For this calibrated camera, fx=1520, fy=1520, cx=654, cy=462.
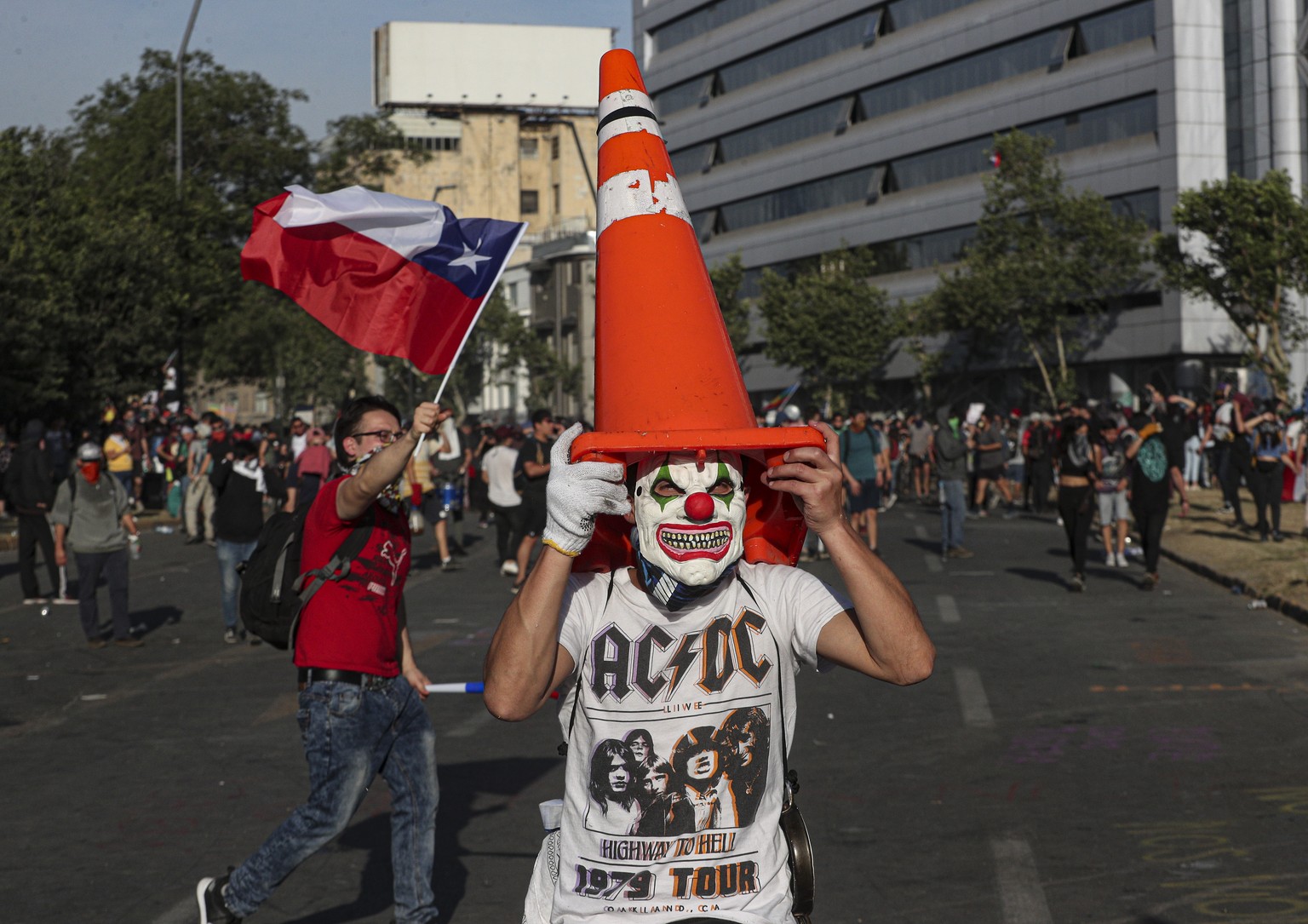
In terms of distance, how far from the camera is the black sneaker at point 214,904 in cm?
488

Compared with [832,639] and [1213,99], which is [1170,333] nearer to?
[1213,99]

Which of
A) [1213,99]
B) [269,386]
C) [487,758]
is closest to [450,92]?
[269,386]

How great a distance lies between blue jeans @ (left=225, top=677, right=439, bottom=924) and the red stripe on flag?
1767mm

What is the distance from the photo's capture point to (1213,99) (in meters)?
47.7

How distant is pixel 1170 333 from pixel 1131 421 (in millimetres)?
33088

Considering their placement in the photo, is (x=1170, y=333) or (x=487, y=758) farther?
(x=1170, y=333)

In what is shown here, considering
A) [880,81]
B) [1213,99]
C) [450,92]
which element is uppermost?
[450,92]

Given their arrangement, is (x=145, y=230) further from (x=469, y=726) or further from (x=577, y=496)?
(x=577, y=496)

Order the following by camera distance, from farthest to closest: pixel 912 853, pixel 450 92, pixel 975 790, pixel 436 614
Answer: pixel 450 92
pixel 436 614
pixel 975 790
pixel 912 853

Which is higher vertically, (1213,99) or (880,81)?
(880,81)

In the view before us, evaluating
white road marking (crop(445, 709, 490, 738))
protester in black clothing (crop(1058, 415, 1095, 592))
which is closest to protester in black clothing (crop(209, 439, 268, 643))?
white road marking (crop(445, 709, 490, 738))

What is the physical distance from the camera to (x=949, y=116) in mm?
57750

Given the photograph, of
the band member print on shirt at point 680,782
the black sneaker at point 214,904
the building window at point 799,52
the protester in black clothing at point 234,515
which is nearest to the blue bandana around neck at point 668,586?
the band member print on shirt at point 680,782

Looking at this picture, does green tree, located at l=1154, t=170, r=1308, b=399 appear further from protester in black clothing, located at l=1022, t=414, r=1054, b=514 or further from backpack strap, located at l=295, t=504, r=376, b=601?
backpack strap, located at l=295, t=504, r=376, b=601
